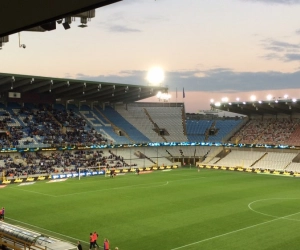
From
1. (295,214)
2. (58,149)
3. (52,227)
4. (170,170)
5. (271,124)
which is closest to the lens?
(52,227)

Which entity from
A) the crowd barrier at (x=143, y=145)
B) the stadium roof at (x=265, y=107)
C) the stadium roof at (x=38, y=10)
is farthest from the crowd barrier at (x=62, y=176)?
the stadium roof at (x=38, y=10)

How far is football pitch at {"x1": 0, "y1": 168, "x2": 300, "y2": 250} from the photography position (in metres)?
25.0

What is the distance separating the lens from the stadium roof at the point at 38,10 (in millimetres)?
7567

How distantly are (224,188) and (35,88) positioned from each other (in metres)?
34.5

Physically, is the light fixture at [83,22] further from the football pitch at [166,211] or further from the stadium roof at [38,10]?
the football pitch at [166,211]

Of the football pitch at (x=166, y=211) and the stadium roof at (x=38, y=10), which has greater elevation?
the stadium roof at (x=38, y=10)

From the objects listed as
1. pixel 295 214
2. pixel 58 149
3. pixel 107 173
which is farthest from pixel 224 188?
pixel 58 149

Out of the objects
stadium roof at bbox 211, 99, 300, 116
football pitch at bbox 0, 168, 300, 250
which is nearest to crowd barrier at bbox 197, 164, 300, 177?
football pitch at bbox 0, 168, 300, 250

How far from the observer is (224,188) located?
4628cm

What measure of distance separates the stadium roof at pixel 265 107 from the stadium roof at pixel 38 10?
198 ft

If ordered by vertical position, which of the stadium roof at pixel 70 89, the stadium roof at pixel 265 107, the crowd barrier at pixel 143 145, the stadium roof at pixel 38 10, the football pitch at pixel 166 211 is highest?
the stadium roof at pixel 70 89

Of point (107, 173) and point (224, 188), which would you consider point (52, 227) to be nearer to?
point (224, 188)

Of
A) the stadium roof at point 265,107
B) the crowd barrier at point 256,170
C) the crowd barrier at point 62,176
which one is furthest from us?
the stadium roof at point 265,107

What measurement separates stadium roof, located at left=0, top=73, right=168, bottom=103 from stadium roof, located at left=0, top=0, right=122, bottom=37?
50159mm
